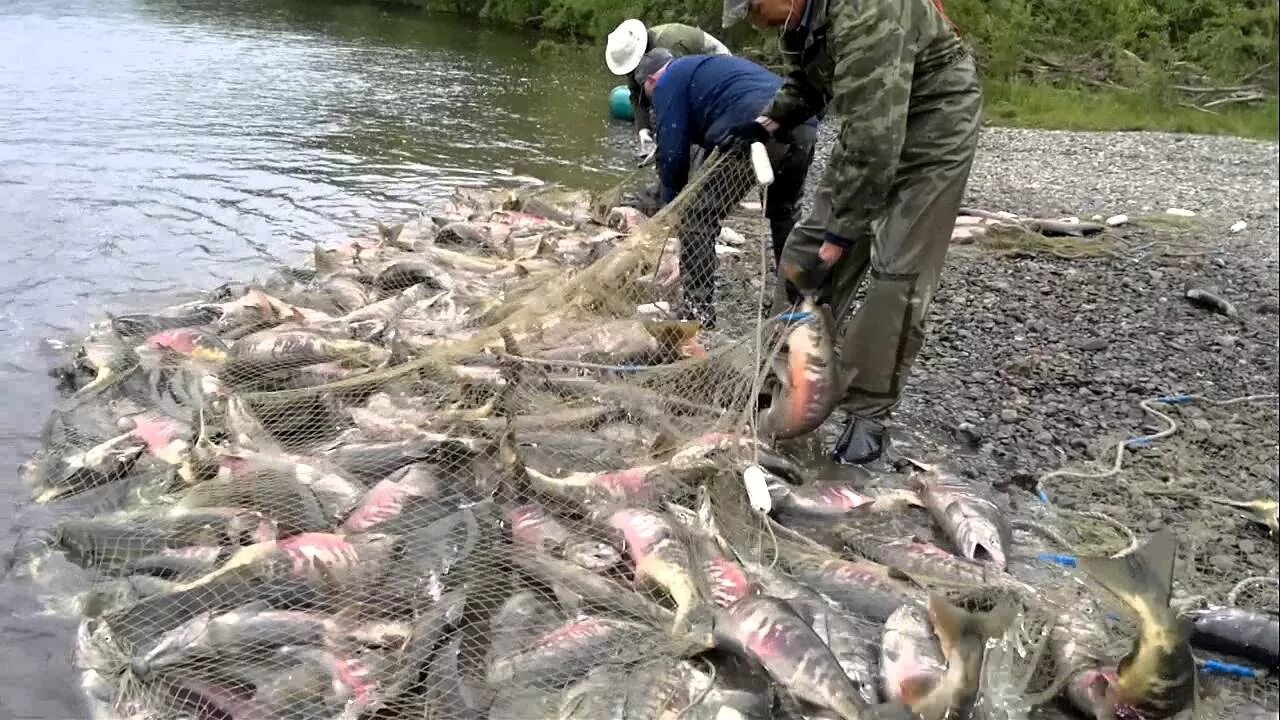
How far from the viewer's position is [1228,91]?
1.90m

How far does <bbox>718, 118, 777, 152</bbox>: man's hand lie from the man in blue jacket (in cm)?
6

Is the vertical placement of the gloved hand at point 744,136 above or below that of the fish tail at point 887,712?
above

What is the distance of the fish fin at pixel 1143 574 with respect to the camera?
2.94 meters

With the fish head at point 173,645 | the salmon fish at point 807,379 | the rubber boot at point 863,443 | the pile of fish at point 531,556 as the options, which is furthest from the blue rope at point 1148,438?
the fish head at point 173,645

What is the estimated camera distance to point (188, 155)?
1312cm

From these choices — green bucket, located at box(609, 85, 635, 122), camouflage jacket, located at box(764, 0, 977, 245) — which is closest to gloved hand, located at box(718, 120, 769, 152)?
camouflage jacket, located at box(764, 0, 977, 245)

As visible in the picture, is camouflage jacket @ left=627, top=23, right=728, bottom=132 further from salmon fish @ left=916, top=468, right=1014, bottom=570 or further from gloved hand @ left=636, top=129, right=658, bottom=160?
salmon fish @ left=916, top=468, right=1014, bottom=570

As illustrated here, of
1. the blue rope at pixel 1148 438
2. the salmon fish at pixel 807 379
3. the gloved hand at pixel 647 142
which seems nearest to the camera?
the blue rope at pixel 1148 438

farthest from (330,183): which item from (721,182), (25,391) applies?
(721,182)

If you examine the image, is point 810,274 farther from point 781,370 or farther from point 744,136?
point 744,136

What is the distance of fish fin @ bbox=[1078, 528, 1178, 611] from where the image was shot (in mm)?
2938

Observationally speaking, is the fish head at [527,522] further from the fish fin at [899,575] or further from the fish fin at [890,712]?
the fish fin at [890,712]

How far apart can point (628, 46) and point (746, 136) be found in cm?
245

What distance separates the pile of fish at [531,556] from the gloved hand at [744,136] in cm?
123
